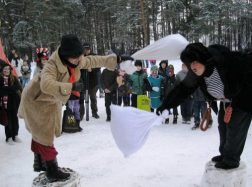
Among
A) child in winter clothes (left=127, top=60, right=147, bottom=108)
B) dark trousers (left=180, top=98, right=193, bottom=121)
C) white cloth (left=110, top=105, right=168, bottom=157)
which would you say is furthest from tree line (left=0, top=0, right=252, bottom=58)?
white cloth (left=110, top=105, right=168, bottom=157)

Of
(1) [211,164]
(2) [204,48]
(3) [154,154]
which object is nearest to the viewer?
(2) [204,48]

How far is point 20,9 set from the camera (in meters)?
34.9

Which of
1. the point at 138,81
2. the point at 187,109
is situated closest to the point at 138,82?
the point at 138,81

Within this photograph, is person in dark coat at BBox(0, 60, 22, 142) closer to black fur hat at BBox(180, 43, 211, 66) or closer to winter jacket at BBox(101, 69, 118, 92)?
winter jacket at BBox(101, 69, 118, 92)

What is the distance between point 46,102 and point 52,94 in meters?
0.47

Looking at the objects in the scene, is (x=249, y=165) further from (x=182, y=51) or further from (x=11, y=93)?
(x=11, y=93)

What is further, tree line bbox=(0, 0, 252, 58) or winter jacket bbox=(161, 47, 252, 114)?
tree line bbox=(0, 0, 252, 58)

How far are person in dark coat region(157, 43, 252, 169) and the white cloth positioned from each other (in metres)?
0.23

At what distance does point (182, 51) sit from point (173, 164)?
2234 millimetres

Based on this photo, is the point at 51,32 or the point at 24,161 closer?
the point at 24,161

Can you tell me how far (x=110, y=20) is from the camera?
4431 centimetres

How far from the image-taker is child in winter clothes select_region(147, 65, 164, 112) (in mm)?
8367

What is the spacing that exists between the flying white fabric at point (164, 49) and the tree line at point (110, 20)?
24800 mm

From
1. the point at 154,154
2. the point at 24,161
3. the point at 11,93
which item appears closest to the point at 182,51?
the point at 154,154
